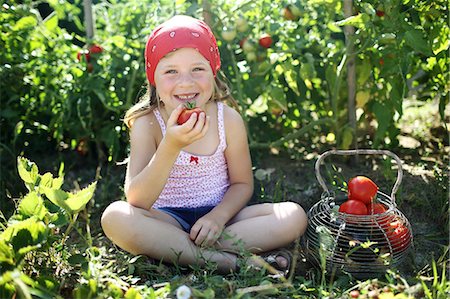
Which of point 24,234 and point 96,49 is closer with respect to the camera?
point 24,234

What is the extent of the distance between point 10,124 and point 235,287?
1623mm

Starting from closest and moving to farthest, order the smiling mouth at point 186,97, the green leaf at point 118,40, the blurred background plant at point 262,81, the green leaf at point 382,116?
the smiling mouth at point 186,97, the blurred background plant at point 262,81, the green leaf at point 382,116, the green leaf at point 118,40

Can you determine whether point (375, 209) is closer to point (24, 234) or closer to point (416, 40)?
point (416, 40)

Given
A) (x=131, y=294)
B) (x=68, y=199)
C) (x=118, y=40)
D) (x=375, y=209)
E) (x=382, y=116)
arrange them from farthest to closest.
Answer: (x=118, y=40), (x=382, y=116), (x=375, y=209), (x=68, y=199), (x=131, y=294)

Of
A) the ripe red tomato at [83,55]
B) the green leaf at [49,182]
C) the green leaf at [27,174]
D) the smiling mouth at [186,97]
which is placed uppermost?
the ripe red tomato at [83,55]

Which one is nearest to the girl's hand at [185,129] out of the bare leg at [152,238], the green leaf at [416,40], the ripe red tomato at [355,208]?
the bare leg at [152,238]

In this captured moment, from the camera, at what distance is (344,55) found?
2.55m

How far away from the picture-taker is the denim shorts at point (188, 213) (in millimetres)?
2180

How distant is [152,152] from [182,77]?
29 cm

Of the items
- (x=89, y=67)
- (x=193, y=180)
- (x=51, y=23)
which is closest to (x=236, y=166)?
(x=193, y=180)

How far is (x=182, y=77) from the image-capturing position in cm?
207

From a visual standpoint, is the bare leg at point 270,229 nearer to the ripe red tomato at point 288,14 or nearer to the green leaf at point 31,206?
the green leaf at point 31,206

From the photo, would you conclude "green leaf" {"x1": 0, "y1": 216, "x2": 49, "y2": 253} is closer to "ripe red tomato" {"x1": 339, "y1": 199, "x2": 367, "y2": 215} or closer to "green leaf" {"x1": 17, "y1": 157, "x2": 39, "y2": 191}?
"green leaf" {"x1": 17, "y1": 157, "x2": 39, "y2": 191}

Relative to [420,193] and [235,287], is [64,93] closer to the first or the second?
[235,287]
